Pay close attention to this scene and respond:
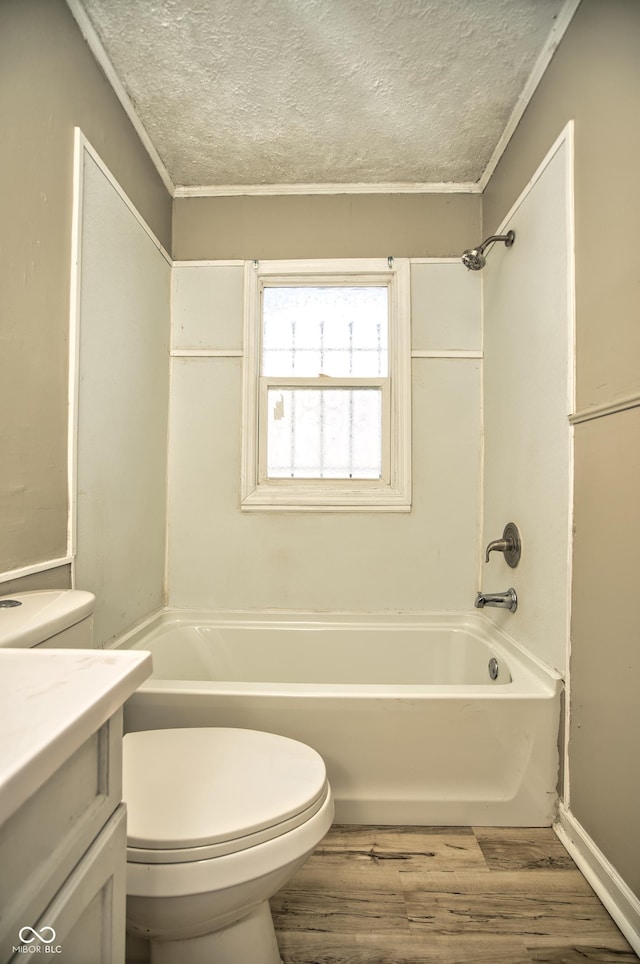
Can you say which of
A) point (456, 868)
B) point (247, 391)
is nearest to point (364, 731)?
point (456, 868)

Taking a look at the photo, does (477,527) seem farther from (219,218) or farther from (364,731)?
(219,218)

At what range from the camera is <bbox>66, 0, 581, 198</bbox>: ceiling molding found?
1414 millimetres

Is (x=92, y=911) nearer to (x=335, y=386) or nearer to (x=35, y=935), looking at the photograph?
(x=35, y=935)

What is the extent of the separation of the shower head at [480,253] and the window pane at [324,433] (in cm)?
68

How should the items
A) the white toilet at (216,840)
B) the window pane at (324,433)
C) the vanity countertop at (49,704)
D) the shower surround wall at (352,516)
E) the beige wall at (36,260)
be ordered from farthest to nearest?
1. the window pane at (324,433)
2. the shower surround wall at (352,516)
3. the beige wall at (36,260)
4. the white toilet at (216,840)
5. the vanity countertop at (49,704)

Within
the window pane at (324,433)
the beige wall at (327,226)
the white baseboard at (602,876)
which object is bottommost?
the white baseboard at (602,876)

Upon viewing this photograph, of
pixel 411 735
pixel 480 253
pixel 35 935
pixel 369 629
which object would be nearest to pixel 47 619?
pixel 35 935

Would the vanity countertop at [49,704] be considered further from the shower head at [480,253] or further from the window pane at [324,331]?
the shower head at [480,253]

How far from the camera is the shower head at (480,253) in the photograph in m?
1.81

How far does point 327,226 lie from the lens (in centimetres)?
222

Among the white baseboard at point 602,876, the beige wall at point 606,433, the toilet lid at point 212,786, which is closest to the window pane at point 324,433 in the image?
the beige wall at point 606,433

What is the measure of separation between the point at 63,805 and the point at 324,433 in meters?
1.92

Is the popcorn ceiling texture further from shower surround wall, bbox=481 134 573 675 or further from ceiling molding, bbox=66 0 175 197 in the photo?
shower surround wall, bbox=481 134 573 675

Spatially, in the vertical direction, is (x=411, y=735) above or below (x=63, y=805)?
below
